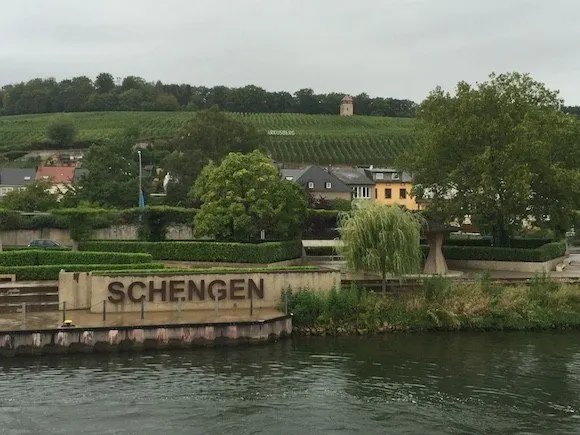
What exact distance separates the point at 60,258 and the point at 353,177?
55.7 m

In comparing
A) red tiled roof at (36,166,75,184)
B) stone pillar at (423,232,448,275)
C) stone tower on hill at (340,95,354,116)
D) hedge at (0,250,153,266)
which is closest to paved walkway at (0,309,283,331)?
hedge at (0,250,153,266)

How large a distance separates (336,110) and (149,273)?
16059cm

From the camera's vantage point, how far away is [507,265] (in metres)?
44.9

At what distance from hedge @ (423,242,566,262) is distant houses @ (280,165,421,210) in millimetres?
31895

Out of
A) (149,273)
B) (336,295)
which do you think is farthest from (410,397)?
(149,273)

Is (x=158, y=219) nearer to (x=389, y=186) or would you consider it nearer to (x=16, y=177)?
(x=389, y=186)

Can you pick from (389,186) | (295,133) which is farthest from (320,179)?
(295,133)

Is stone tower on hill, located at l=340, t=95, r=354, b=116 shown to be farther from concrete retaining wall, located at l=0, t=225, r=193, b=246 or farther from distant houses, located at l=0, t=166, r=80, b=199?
concrete retaining wall, located at l=0, t=225, r=193, b=246

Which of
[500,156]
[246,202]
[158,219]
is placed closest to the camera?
[500,156]

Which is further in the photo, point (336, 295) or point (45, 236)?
point (45, 236)

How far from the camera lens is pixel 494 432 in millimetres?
18516

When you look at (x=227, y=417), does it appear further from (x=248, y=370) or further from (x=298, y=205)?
(x=298, y=205)

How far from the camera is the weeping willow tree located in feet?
110

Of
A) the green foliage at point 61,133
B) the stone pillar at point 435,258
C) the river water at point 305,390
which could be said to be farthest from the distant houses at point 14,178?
the river water at point 305,390
